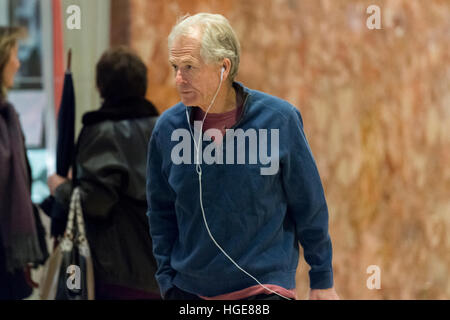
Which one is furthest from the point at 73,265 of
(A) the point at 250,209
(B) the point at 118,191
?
(A) the point at 250,209

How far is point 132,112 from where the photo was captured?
234 cm

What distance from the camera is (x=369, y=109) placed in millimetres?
2680

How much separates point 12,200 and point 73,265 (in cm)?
40

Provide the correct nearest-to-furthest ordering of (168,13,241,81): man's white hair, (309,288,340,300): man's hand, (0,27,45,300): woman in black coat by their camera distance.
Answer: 1. (168,13,241,81): man's white hair
2. (309,288,340,300): man's hand
3. (0,27,45,300): woman in black coat

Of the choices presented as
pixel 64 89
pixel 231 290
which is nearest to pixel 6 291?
pixel 64 89

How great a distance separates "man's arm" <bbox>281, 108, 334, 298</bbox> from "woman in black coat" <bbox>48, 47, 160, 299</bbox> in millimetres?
791

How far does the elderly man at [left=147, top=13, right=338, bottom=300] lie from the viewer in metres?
1.61

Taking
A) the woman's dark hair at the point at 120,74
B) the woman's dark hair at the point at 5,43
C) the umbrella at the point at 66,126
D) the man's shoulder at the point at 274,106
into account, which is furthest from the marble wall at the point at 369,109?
the man's shoulder at the point at 274,106

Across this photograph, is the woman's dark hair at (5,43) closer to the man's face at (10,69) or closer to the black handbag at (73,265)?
the man's face at (10,69)

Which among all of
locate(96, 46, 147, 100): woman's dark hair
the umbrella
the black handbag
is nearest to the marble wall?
locate(96, 46, 147, 100): woman's dark hair

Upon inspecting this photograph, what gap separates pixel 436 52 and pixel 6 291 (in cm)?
195

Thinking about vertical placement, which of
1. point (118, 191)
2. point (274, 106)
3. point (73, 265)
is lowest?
point (73, 265)

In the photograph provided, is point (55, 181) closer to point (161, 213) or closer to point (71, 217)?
point (71, 217)

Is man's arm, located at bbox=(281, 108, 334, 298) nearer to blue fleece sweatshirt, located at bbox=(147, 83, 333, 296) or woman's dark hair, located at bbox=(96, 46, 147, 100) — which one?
blue fleece sweatshirt, located at bbox=(147, 83, 333, 296)
